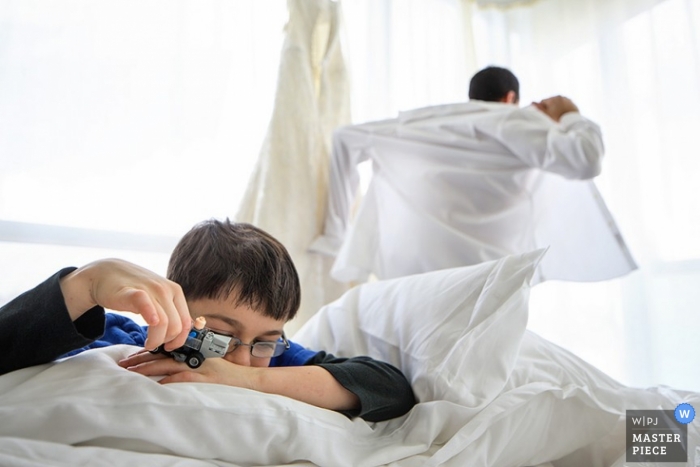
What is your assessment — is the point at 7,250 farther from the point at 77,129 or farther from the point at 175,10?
the point at 175,10

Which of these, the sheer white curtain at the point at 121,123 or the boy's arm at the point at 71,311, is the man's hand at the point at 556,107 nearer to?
the sheer white curtain at the point at 121,123

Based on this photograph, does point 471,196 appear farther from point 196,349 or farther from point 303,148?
point 196,349

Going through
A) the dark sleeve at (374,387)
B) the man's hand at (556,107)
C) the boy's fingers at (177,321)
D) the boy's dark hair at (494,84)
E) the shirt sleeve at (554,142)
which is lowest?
the dark sleeve at (374,387)

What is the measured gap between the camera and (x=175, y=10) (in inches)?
63.1

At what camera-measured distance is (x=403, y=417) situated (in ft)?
2.27

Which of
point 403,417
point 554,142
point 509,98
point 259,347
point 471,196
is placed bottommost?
point 403,417

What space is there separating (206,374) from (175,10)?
1349mm

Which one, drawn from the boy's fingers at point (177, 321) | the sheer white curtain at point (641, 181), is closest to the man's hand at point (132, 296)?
the boy's fingers at point (177, 321)

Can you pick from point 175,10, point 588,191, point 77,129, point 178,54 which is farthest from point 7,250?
point 588,191

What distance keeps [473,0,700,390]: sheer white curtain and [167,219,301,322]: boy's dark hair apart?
173 cm

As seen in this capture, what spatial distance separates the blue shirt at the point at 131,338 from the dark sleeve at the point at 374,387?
0.25ft

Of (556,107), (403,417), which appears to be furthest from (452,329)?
(556,107)

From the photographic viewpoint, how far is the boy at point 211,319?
1.60 ft

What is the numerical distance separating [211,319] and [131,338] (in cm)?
17
